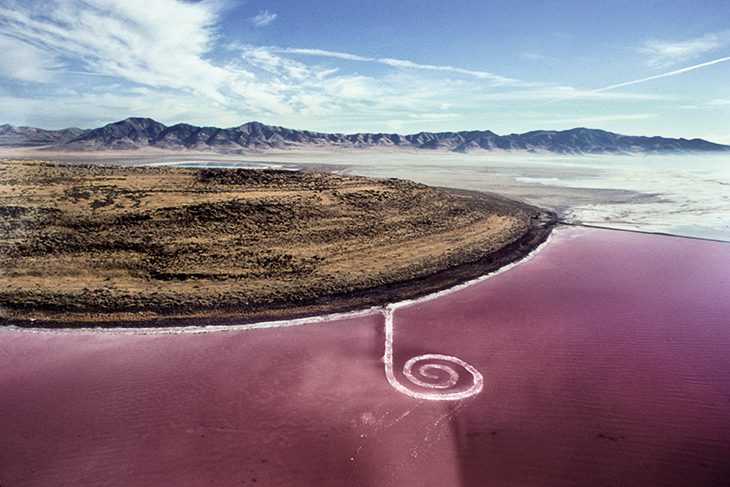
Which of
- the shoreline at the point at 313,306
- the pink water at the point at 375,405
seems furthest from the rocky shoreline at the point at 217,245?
the pink water at the point at 375,405

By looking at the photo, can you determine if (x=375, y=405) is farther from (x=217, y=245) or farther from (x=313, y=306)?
(x=217, y=245)

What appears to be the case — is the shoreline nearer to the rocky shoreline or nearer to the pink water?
the rocky shoreline

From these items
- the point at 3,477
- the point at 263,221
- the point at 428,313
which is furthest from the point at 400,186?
the point at 3,477

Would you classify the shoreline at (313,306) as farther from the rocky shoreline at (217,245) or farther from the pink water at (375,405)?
the pink water at (375,405)

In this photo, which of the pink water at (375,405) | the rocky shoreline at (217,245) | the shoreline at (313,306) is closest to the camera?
the pink water at (375,405)

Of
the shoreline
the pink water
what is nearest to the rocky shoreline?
Result: the shoreline

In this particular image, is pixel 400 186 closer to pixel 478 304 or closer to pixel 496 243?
pixel 496 243
